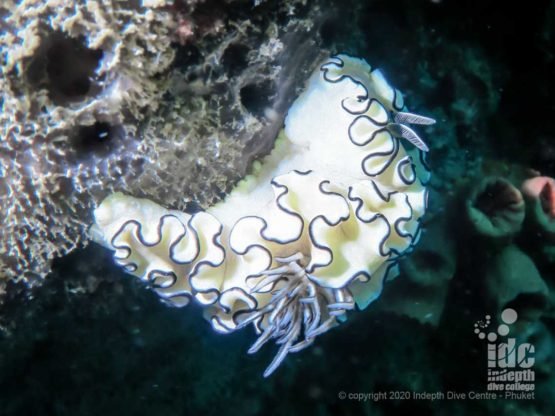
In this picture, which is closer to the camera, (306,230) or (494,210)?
(306,230)

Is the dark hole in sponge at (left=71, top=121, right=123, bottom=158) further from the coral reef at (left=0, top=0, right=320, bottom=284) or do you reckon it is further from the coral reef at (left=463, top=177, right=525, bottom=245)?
the coral reef at (left=463, top=177, right=525, bottom=245)

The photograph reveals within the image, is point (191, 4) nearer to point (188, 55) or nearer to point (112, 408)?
point (188, 55)

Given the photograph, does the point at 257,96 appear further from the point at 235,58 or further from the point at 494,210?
the point at 494,210

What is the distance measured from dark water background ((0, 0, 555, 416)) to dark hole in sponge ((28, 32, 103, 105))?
1.17m

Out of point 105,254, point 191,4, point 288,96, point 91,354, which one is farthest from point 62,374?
point 191,4

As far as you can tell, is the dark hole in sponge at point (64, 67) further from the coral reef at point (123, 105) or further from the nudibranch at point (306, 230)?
the nudibranch at point (306, 230)

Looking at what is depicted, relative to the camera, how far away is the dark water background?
3531 millimetres

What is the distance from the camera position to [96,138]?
2.46 metres

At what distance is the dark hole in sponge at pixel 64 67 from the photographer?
221cm

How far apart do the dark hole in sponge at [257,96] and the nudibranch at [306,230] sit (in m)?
0.21

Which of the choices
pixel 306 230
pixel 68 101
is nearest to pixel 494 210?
pixel 306 230

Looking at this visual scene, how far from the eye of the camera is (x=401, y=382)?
15.7 feet

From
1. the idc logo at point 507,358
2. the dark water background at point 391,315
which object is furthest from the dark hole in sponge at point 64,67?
the idc logo at point 507,358

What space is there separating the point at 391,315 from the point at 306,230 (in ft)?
7.44
